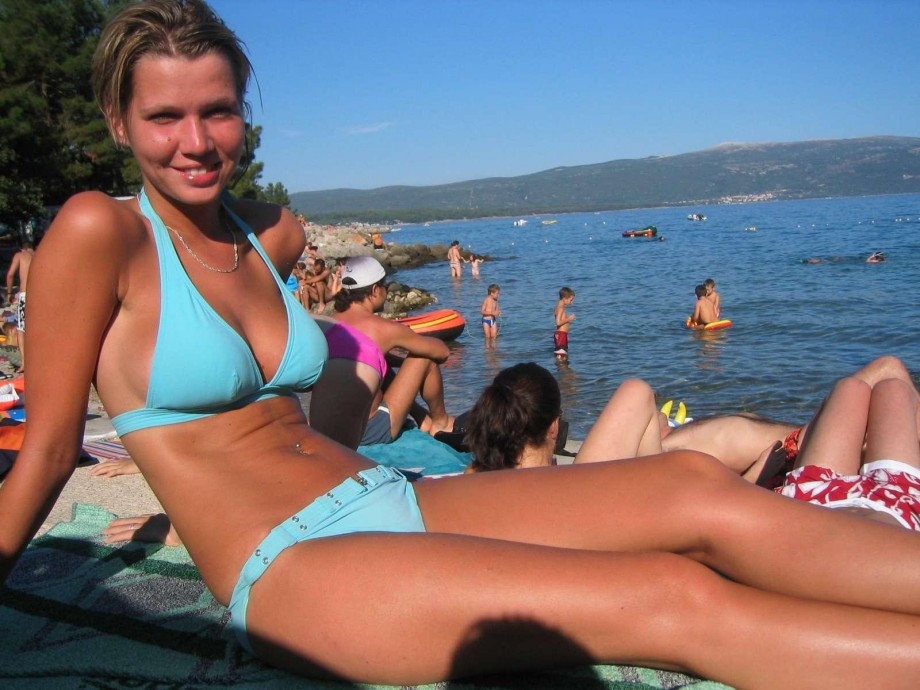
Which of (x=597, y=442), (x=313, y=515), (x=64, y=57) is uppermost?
(x=64, y=57)

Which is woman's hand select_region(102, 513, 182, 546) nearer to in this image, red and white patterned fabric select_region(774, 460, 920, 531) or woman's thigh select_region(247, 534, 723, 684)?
woman's thigh select_region(247, 534, 723, 684)

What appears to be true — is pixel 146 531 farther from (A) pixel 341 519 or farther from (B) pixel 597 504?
(B) pixel 597 504

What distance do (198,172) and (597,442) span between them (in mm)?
1869

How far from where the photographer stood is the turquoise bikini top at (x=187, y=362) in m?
1.92

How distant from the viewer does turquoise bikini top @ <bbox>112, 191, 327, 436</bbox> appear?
6.31 feet

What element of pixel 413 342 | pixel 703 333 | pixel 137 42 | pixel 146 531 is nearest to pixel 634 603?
pixel 137 42

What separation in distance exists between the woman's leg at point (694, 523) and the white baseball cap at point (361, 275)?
3731 millimetres

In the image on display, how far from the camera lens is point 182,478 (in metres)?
1.96

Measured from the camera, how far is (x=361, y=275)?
575 centimetres

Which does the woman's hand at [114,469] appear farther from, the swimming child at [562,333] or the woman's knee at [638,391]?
the swimming child at [562,333]

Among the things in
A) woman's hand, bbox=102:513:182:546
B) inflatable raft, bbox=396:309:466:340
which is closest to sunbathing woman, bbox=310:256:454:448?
woman's hand, bbox=102:513:182:546

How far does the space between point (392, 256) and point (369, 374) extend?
4216cm

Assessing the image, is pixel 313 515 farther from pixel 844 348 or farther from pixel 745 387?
pixel 844 348

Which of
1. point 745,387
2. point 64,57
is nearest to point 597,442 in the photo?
point 745,387
